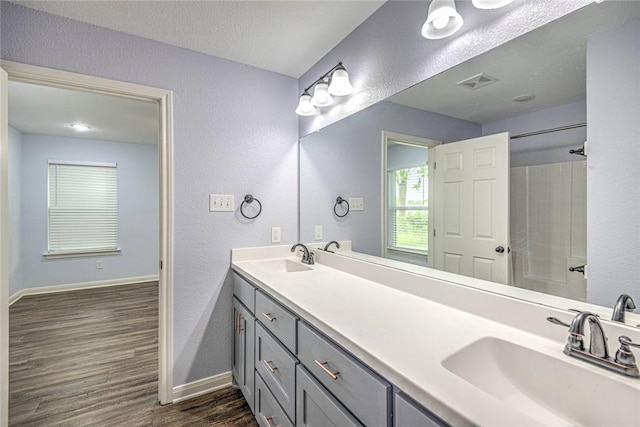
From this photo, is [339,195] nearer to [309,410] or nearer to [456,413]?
[309,410]

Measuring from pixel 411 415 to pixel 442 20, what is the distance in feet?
4.38

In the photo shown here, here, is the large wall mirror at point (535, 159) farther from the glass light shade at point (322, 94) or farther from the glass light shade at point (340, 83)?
the glass light shade at point (322, 94)

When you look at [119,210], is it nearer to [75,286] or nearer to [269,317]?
[75,286]

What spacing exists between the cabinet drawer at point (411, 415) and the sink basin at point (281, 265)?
1354 mm

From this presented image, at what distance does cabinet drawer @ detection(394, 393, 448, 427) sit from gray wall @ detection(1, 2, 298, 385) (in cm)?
163

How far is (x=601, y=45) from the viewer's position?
82 cm

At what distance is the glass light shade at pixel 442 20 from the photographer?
1065 millimetres

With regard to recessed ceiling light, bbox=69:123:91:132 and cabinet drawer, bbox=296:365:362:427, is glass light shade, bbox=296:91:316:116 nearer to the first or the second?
cabinet drawer, bbox=296:365:362:427

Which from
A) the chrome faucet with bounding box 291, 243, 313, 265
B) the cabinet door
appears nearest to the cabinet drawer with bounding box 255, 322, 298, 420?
the cabinet door

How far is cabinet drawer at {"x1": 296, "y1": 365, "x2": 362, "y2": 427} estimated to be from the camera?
881 mm

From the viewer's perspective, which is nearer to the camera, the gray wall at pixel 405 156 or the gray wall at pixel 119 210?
the gray wall at pixel 405 156

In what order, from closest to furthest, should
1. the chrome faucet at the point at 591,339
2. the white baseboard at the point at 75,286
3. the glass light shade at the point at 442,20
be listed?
the chrome faucet at the point at 591,339 → the glass light shade at the point at 442,20 → the white baseboard at the point at 75,286

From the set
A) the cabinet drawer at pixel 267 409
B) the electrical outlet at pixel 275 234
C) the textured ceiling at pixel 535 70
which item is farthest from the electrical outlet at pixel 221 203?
the textured ceiling at pixel 535 70

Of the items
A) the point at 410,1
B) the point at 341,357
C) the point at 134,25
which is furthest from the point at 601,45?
the point at 134,25
